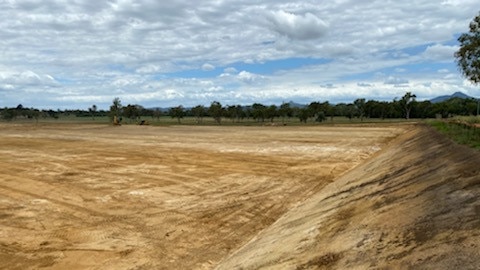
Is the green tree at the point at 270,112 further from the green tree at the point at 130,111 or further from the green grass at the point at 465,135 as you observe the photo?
the green grass at the point at 465,135

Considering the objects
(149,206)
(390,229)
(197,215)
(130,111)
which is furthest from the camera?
(130,111)

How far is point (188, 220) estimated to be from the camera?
1069 cm

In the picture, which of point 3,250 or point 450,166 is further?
point 450,166

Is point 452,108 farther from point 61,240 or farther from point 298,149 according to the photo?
point 61,240

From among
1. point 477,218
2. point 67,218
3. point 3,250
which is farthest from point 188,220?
point 477,218

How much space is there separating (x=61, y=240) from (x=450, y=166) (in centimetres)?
938

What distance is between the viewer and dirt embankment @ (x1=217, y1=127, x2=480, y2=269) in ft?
15.9

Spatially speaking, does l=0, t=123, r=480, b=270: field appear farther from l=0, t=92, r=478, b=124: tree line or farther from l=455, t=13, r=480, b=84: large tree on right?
l=0, t=92, r=478, b=124: tree line

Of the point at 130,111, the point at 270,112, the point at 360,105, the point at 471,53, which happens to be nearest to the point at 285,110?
the point at 270,112

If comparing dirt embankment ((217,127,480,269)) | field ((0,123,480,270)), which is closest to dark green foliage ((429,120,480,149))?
field ((0,123,480,270))

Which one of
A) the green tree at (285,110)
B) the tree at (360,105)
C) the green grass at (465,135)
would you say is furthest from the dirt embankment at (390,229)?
the tree at (360,105)

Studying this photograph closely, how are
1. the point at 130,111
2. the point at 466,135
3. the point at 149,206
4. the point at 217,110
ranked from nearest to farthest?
the point at 149,206
the point at 466,135
the point at 217,110
the point at 130,111

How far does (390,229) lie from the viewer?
238 inches

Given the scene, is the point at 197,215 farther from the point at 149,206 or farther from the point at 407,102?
the point at 407,102
